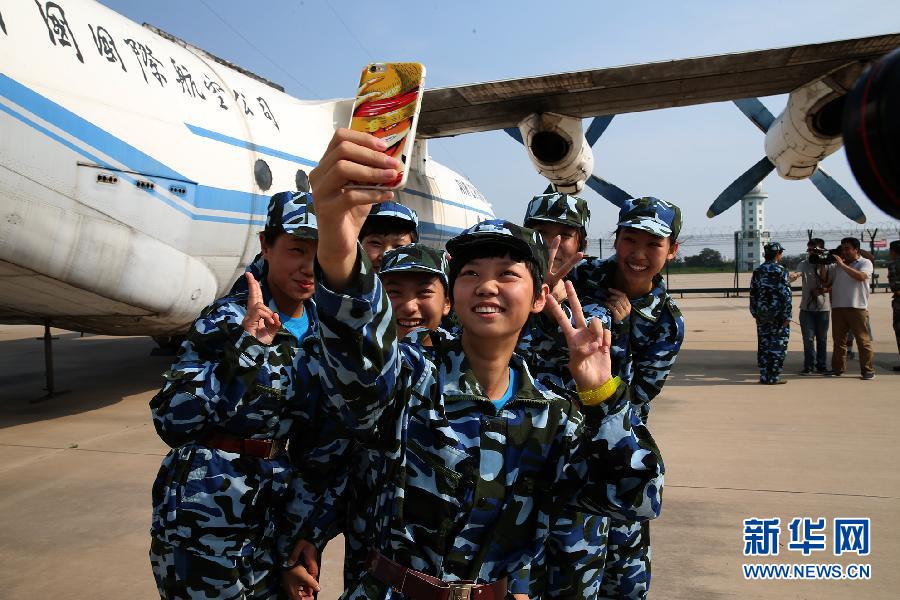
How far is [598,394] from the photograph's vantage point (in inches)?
58.1

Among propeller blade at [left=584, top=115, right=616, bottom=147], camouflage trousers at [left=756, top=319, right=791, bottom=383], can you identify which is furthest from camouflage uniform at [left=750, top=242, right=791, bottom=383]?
propeller blade at [left=584, top=115, right=616, bottom=147]

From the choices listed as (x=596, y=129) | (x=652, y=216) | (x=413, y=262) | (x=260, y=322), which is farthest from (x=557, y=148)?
(x=260, y=322)

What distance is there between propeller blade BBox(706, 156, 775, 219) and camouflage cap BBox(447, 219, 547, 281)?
10.2m

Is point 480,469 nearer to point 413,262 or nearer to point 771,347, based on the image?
point 413,262

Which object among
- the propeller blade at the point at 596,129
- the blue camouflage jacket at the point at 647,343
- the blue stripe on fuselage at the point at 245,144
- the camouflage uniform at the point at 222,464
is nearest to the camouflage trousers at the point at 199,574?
the camouflage uniform at the point at 222,464

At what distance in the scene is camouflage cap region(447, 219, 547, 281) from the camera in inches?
63.2

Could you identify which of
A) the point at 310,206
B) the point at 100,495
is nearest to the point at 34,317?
the point at 100,495

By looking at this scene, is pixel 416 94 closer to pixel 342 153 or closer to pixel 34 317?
pixel 342 153

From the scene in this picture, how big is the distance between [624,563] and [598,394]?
1.19 meters

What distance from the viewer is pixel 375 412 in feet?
4.42

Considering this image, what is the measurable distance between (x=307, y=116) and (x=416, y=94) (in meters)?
7.10

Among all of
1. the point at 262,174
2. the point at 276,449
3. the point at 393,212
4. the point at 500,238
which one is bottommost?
the point at 276,449

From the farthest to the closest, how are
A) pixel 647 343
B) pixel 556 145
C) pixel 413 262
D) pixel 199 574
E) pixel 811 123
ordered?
pixel 556 145 < pixel 811 123 < pixel 647 343 < pixel 413 262 < pixel 199 574

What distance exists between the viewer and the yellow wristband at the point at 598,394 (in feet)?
4.83
